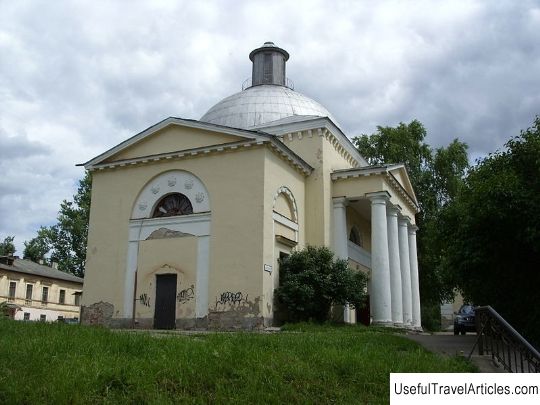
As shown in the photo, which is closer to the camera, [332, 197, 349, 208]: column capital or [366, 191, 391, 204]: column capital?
[366, 191, 391, 204]: column capital

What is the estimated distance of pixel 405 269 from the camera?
27.4m

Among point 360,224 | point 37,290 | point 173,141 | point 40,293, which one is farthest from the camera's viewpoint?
point 40,293

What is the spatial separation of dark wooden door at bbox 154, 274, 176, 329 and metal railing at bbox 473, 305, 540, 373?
12.5 meters

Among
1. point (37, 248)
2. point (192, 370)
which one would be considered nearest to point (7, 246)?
point (37, 248)

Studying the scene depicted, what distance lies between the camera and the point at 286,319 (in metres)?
19.5

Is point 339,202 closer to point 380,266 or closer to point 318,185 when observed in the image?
point 318,185

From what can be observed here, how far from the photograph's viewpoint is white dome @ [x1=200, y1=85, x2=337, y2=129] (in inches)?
1097

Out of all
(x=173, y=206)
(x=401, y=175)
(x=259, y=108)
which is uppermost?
(x=259, y=108)

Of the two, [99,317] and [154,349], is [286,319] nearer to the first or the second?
[99,317]

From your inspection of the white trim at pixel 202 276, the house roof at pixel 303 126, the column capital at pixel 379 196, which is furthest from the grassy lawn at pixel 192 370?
the house roof at pixel 303 126

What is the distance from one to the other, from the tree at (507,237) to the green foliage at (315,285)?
188 inches

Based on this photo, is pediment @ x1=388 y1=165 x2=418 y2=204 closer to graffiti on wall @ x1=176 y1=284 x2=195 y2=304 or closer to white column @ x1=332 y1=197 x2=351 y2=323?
white column @ x1=332 y1=197 x2=351 y2=323

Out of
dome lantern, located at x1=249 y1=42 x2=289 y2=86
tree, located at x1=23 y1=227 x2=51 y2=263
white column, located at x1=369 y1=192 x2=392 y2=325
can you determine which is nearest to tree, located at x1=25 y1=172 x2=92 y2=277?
tree, located at x1=23 y1=227 x2=51 y2=263

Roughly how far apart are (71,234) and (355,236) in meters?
32.0
